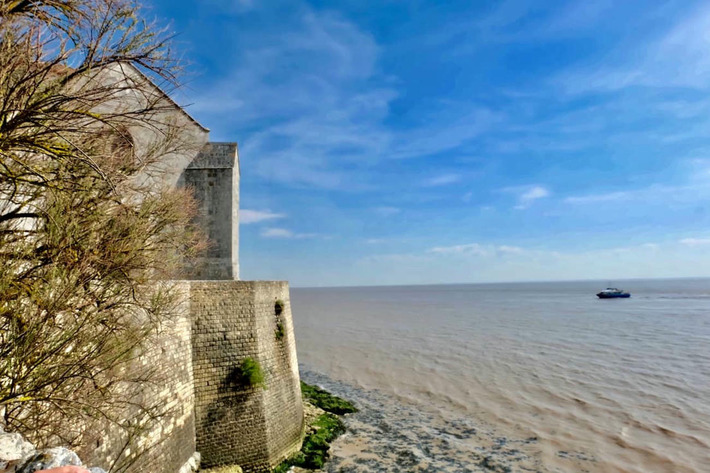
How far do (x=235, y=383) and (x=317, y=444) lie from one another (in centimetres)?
392

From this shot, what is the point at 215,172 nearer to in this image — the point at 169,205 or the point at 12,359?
the point at 169,205

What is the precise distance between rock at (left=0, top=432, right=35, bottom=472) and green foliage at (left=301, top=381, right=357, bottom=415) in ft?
45.1

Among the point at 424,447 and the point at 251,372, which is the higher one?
the point at 251,372

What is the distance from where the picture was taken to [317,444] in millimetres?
12680

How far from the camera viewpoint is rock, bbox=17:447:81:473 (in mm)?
3488

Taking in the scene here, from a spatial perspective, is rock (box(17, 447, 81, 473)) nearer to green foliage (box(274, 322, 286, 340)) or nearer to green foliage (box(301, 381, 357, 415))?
green foliage (box(274, 322, 286, 340))

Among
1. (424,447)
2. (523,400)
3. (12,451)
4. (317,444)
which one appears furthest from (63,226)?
(523,400)

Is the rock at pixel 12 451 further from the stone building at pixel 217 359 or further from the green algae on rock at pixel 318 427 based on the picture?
the green algae on rock at pixel 318 427

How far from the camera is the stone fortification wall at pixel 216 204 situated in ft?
42.4

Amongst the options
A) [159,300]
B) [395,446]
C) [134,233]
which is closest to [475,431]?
[395,446]

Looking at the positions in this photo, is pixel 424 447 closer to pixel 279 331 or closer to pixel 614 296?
pixel 279 331

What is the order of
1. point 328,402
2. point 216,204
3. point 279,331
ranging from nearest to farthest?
1. point 279,331
2. point 216,204
3. point 328,402

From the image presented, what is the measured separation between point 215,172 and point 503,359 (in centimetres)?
2132

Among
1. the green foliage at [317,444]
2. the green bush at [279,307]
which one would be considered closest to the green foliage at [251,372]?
the green bush at [279,307]
